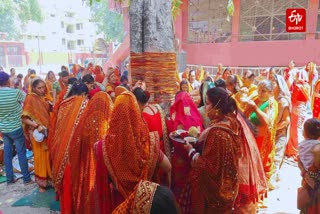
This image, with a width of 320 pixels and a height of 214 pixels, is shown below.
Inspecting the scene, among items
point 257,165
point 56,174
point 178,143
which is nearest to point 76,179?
point 56,174

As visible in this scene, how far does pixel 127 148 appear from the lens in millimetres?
2275

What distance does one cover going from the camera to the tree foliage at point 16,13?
29.9 metres

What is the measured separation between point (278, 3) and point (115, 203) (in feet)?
43.2

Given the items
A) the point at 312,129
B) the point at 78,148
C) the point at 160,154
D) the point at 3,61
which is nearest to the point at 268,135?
the point at 312,129

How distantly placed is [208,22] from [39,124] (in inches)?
485

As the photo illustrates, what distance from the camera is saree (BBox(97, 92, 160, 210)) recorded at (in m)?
2.28

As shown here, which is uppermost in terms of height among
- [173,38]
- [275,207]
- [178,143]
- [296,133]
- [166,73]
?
[173,38]

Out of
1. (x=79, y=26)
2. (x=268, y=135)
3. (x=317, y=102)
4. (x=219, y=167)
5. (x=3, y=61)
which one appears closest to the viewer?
(x=219, y=167)

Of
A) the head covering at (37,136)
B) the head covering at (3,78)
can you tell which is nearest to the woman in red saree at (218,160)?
the head covering at (37,136)

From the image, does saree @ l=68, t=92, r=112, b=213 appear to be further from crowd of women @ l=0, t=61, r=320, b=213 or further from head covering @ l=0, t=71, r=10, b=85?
head covering @ l=0, t=71, r=10, b=85

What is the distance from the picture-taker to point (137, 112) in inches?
92.4

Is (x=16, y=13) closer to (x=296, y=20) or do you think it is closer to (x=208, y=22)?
(x=208, y=22)

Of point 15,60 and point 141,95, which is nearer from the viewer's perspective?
point 141,95

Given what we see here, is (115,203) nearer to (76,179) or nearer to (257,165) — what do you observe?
(76,179)
